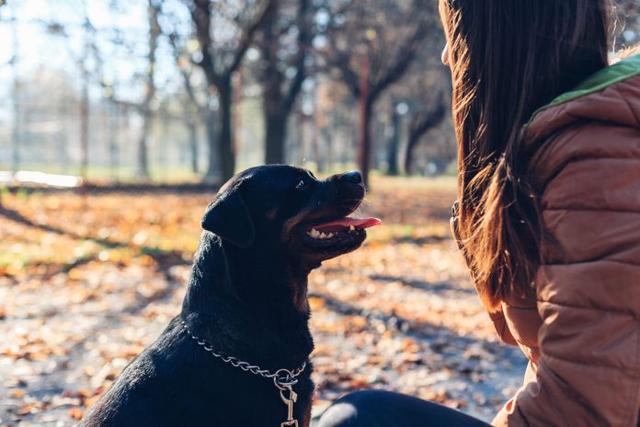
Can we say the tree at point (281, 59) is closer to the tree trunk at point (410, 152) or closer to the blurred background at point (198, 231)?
the blurred background at point (198, 231)

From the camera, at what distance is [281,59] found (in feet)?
64.5

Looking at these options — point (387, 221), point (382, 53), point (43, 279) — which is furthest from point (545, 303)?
point (382, 53)

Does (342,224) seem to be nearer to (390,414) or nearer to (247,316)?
(247,316)

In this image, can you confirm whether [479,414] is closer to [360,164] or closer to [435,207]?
[360,164]

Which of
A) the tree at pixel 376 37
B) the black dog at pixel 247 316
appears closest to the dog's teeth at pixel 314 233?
the black dog at pixel 247 316

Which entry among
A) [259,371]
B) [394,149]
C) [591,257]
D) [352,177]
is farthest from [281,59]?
[591,257]

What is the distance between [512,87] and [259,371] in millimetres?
1435

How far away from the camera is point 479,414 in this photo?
427 cm

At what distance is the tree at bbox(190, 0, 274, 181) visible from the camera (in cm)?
1366

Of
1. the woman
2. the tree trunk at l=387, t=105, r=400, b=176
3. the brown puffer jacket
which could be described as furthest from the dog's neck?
the tree trunk at l=387, t=105, r=400, b=176

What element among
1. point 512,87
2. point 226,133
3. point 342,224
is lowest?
point 226,133

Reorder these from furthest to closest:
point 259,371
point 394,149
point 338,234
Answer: point 394,149 < point 338,234 < point 259,371

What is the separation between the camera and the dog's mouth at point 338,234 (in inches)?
116

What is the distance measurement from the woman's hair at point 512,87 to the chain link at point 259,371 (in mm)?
928
